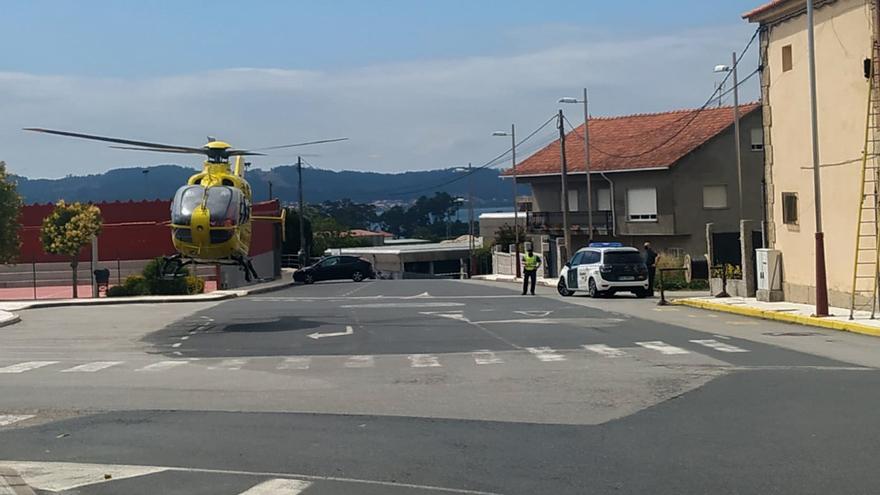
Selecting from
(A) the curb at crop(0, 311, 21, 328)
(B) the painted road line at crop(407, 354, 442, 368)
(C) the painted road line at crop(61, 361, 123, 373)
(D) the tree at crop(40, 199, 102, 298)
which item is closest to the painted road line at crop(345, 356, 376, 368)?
(B) the painted road line at crop(407, 354, 442, 368)

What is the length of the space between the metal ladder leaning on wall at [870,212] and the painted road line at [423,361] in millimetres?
9251

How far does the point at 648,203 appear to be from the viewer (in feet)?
205

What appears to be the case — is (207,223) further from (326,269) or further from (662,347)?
(326,269)

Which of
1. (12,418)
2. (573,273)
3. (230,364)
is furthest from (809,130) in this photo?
(12,418)

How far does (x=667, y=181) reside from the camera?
6109cm

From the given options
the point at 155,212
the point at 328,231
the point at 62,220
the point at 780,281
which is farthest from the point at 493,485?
the point at 328,231

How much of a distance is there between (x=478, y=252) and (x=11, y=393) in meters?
82.5

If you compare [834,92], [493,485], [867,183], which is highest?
[834,92]

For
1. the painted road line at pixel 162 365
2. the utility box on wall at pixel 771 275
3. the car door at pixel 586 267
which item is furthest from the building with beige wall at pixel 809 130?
the painted road line at pixel 162 365

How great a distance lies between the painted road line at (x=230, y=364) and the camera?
57.6 ft

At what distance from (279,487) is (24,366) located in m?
11.4

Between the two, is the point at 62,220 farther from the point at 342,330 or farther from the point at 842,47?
the point at 842,47

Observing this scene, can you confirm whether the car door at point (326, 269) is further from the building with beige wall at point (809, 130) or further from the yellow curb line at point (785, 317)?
the building with beige wall at point (809, 130)

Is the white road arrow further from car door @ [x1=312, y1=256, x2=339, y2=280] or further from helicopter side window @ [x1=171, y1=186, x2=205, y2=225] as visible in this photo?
car door @ [x1=312, y1=256, x2=339, y2=280]
